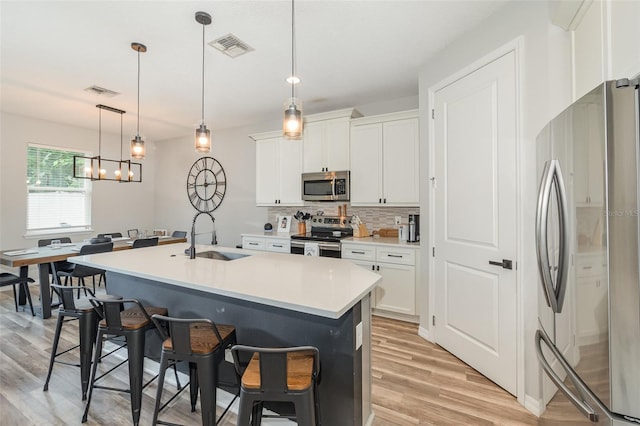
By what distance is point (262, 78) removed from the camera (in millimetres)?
3354

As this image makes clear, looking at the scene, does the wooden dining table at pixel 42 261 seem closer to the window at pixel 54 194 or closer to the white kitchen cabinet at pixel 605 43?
the window at pixel 54 194

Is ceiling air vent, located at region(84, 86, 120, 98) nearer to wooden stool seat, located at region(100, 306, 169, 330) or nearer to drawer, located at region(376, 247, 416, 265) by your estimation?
wooden stool seat, located at region(100, 306, 169, 330)

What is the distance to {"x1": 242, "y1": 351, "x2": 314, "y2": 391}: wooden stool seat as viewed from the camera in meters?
1.25

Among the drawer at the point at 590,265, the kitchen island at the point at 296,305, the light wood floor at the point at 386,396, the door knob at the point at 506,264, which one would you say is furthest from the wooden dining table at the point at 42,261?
the drawer at the point at 590,265

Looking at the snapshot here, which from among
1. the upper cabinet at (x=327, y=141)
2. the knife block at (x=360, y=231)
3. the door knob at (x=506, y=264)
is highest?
the upper cabinet at (x=327, y=141)

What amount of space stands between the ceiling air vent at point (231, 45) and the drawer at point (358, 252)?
239 cm

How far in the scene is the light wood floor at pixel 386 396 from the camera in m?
1.82

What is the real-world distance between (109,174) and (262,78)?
4.39m

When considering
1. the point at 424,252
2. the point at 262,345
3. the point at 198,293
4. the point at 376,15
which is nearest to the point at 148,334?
the point at 198,293

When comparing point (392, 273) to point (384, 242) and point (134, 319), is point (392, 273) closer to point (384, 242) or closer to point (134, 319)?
point (384, 242)

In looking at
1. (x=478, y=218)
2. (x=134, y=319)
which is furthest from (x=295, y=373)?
(x=478, y=218)

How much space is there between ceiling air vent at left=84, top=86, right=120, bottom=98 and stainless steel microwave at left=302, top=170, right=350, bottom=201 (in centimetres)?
269

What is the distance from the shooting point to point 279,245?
13.6 feet

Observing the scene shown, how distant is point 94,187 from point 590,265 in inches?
275
